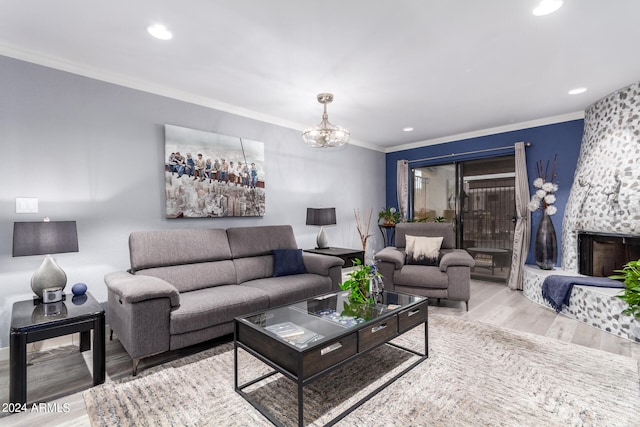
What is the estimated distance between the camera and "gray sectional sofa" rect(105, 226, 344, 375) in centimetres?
219

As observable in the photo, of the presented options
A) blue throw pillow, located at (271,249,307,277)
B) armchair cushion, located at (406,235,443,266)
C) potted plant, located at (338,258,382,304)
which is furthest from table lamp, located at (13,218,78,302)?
armchair cushion, located at (406,235,443,266)

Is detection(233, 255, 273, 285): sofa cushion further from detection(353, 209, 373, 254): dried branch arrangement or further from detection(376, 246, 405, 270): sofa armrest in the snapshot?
detection(353, 209, 373, 254): dried branch arrangement

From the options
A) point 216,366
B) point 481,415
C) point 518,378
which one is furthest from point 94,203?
point 518,378

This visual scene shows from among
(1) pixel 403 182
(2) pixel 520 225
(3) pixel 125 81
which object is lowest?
(2) pixel 520 225

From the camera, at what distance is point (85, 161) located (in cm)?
279

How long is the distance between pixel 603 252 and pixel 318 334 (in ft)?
12.9

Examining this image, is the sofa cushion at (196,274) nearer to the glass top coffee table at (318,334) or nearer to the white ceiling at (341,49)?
the glass top coffee table at (318,334)

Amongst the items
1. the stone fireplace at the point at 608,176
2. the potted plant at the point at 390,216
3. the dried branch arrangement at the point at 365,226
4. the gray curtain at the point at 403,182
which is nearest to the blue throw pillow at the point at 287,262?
the dried branch arrangement at the point at 365,226

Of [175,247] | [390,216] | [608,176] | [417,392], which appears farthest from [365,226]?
[417,392]

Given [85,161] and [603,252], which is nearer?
[85,161]

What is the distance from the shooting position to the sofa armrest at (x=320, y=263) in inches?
136

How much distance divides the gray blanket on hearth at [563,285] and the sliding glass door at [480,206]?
1435 mm

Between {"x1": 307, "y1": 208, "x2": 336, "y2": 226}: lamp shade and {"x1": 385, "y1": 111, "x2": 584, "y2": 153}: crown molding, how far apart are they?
260 centimetres

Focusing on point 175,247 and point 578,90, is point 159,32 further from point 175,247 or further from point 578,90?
point 578,90
